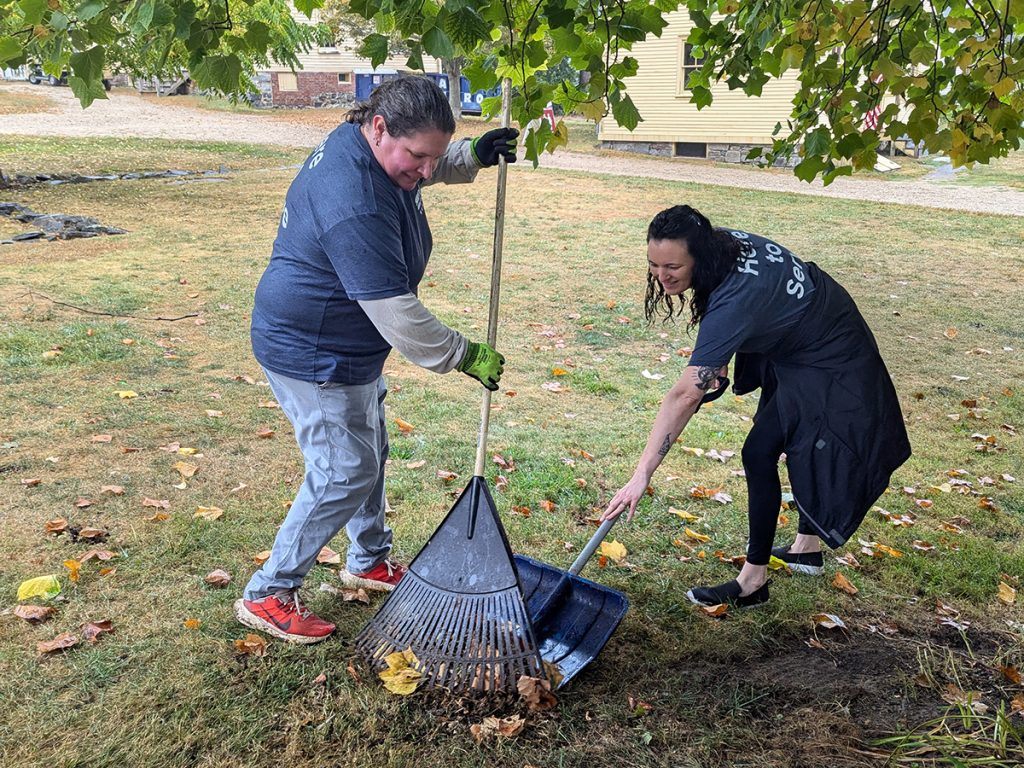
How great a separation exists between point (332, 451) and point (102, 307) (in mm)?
5632

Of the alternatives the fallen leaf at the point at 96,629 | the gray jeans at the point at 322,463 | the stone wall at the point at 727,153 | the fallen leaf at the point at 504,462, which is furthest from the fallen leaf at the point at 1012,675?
the stone wall at the point at 727,153

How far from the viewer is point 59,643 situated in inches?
123

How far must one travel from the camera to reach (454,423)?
5.52 m

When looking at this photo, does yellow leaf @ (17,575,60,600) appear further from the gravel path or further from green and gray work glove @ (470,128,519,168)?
the gravel path

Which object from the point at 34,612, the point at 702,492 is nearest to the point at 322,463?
the point at 34,612

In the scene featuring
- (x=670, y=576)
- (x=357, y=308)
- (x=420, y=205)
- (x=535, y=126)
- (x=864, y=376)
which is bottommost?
(x=670, y=576)

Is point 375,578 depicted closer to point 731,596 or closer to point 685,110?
point 731,596

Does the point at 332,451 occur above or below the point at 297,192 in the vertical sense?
below

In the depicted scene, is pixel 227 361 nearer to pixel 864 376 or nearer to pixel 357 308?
pixel 357 308

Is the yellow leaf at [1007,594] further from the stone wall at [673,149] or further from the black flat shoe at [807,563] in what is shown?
the stone wall at [673,149]

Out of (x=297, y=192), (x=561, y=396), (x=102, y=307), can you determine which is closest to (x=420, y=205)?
(x=297, y=192)

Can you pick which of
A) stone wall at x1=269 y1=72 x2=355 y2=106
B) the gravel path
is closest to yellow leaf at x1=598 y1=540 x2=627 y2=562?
the gravel path

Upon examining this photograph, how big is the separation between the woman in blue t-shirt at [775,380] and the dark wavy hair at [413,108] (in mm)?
860

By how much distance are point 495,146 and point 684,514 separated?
2.17 m
